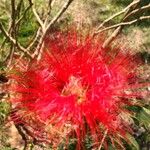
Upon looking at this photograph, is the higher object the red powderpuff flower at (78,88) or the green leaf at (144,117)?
the red powderpuff flower at (78,88)

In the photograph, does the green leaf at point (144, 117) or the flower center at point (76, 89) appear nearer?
the flower center at point (76, 89)

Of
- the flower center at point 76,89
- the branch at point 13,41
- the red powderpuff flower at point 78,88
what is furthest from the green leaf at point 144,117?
the branch at point 13,41

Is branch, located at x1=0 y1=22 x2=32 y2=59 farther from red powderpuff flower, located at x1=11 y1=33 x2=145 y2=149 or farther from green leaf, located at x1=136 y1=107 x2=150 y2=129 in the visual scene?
green leaf, located at x1=136 y1=107 x2=150 y2=129

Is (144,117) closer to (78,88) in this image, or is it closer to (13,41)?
(78,88)

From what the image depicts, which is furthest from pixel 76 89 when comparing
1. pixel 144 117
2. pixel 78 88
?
pixel 144 117

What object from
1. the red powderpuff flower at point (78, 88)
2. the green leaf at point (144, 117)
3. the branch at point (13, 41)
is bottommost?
the green leaf at point (144, 117)

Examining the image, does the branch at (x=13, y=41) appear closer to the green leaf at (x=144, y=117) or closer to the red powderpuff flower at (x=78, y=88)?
the red powderpuff flower at (x=78, y=88)

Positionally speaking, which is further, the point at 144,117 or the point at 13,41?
the point at 13,41

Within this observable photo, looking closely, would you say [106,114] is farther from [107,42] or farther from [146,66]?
[146,66]
